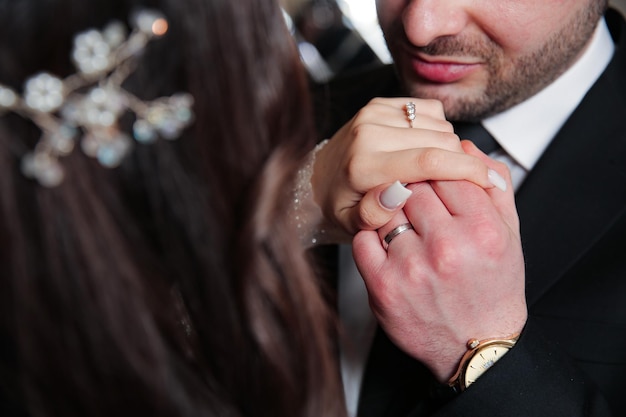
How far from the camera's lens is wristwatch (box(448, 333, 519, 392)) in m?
0.98

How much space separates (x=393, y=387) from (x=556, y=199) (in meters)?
0.44

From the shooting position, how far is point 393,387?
49.0 inches

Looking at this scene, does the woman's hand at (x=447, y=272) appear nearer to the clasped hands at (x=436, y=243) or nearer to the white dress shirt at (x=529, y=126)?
the clasped hands at (x=436, y=243)

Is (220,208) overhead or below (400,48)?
overhead

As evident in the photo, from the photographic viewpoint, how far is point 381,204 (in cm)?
98

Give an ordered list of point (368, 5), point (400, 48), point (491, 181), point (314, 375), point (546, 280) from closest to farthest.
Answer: point (314, 375) < point (491, 181) < point (546, 280) < point (400, 48) < point (368, 5)

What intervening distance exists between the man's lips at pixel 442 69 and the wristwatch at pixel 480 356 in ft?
1.89

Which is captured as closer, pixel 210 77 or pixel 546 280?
pixel 210 77

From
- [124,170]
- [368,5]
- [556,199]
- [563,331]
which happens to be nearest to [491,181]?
[556,199]

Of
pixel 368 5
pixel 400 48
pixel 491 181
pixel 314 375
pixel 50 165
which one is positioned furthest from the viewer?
pixel 368 5

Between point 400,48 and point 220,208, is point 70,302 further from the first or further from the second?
point 400,48

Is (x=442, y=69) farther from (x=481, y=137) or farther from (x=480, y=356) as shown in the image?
(x=480, y=356)

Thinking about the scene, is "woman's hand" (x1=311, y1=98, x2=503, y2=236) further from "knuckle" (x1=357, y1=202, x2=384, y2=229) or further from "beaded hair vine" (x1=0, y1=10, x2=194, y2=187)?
"beaded hair vine" (x1=0, y1=10, x2=194, y2=187)

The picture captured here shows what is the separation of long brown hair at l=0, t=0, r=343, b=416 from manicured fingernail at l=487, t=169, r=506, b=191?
1.15ft
